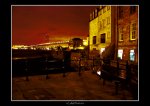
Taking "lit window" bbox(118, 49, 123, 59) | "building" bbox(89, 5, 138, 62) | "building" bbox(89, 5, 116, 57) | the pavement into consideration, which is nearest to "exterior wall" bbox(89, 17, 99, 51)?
"building" bbox(89, 5, 116, 57)

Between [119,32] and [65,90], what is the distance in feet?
56.8

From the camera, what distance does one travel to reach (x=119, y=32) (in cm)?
2541

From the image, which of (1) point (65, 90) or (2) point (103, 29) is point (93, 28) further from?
(1) point (65, 90)

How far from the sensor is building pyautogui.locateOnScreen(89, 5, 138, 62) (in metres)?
21.5

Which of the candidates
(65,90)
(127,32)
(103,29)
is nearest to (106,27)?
(103,29)

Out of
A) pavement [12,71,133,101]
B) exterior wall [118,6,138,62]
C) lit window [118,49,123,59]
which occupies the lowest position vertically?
pavement [12,71,133,101]

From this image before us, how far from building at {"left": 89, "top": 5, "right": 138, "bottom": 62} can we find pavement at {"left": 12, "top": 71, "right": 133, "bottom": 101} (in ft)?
33.2

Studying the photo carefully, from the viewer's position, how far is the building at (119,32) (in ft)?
70.5

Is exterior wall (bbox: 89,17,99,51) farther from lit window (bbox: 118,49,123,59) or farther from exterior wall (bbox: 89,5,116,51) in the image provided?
lit window (bbox: 118,49,123,59)

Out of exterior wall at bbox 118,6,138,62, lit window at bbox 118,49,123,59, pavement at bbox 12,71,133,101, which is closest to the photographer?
pavement at bbox 12,71,133,101

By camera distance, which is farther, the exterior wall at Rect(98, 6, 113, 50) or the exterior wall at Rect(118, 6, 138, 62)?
the exterior wall at Rect(98, 6, 113, 50)

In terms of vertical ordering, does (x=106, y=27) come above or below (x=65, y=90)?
above
